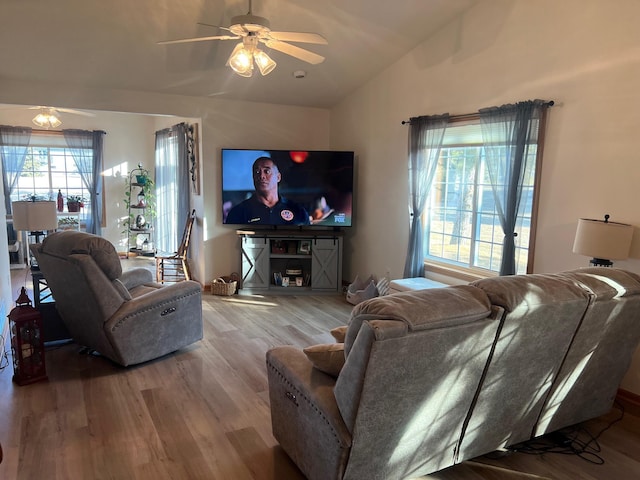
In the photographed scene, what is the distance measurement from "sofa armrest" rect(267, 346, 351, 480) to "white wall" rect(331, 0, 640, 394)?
7.97 ft

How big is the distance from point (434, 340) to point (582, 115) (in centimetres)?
252

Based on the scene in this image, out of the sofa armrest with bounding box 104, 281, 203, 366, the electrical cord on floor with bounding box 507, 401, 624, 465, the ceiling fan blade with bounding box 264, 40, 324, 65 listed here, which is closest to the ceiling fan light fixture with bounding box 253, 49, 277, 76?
the ceiling fan blade with bounding box 264, 40, 324, 65

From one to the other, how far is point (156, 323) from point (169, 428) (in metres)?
1.05

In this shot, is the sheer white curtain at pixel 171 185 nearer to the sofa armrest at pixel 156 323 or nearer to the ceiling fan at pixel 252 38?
the sofa armrest at pixel 156 323

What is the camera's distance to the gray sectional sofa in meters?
1.84

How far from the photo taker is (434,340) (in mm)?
1850

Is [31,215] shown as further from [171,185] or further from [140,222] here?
[140,222]

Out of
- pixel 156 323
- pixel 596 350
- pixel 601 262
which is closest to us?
pixel 596 350

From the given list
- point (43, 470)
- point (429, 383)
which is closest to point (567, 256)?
point (429, 383)

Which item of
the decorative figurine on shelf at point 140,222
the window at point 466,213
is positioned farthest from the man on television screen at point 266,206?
the decorative figurine on shelf at point 140,222

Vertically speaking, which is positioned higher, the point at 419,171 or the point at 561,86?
the point at 561,86

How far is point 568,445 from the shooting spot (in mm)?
2686

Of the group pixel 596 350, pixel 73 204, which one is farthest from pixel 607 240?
pixel 73 204

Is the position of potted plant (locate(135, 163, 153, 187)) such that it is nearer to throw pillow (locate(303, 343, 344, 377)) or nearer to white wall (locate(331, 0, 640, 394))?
white wall (locate(331, 0, 640, 394))
